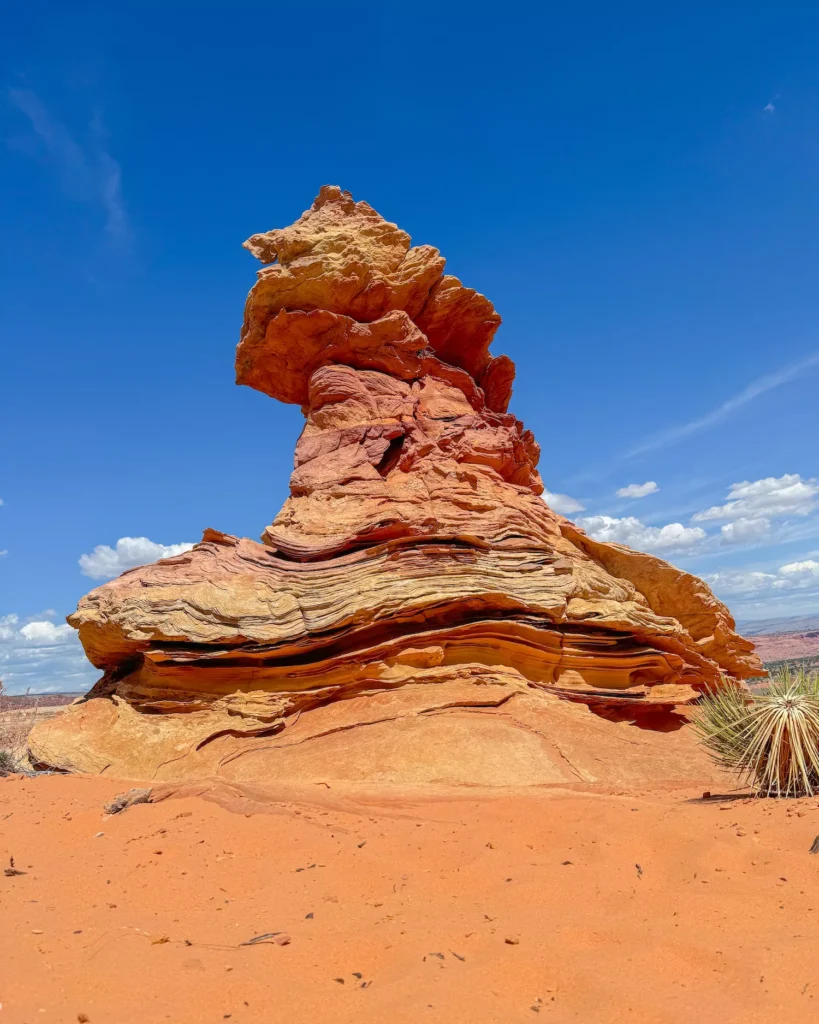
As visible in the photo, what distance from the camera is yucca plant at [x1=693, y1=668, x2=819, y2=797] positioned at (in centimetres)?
616

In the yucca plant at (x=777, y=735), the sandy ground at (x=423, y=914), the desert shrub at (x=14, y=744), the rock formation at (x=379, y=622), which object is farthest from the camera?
the desert shrub at (x=14, y=744)

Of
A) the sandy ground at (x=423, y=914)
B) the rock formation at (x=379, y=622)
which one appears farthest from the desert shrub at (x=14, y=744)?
the sandy ground at (x=423, y=914)

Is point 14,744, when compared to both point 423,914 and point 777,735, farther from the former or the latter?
point 777,735

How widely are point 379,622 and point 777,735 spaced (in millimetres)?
6174

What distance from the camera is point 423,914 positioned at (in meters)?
4.03

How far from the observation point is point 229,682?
37.1 feet

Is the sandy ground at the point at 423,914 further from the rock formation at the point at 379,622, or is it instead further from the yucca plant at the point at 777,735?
the rock formation at the point at 379,622

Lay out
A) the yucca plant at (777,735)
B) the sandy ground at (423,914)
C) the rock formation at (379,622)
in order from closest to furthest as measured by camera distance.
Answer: the sandy ground at (423,914) → the yucca plant at (777,735) → the rock formation at (379,622)

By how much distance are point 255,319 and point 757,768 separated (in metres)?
14.0

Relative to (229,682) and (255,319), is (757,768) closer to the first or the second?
(229,682)

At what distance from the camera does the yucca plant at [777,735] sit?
6160 mm

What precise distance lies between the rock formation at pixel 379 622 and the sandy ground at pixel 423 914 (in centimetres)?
294

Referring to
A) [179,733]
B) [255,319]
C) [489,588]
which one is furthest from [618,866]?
[255,319]

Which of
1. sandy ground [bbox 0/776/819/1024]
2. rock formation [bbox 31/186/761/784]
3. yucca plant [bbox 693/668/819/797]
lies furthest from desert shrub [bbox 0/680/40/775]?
yucca plant [bbox 693/668/819/797]
